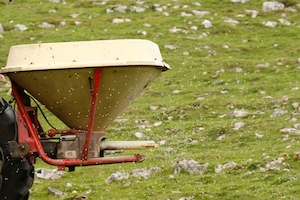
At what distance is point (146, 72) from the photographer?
10.6 metres

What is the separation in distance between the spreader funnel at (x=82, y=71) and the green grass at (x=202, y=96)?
10.8ft

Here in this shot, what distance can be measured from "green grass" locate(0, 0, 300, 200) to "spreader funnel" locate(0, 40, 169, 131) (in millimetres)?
3286

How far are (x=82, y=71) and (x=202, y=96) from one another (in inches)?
532

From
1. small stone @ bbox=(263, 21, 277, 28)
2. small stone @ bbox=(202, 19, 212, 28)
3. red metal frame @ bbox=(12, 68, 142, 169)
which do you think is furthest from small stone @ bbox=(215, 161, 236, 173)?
small stone @ bbox=(263, 21, 277, 28)

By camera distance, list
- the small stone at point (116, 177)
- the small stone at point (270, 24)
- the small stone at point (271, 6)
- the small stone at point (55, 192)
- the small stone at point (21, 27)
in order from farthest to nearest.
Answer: the small stone at point (271, 6), the small stone at point (21, 27), the small stone at point (270, 24), the small stone at point (116, 177), the small stone at point (55, 192)

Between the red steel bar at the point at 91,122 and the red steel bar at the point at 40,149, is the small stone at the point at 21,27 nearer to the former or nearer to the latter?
the red steel bar at the point at 40,149

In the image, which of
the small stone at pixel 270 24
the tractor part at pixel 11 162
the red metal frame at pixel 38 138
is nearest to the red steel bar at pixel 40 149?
the red metal frame at pixel 38 138

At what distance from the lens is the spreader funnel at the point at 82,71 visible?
1016 cm

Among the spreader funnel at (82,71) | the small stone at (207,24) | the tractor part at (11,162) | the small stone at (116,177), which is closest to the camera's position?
the spreader funnel at (82,71)

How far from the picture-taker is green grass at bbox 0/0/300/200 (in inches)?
576

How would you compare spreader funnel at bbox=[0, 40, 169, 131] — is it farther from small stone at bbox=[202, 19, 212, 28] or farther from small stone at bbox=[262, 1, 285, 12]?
small stone at bbox=[262, 1, 285, 12]

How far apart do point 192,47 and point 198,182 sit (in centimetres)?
1482

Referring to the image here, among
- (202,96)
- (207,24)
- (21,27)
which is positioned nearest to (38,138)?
(202,96)

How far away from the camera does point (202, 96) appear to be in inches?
926
